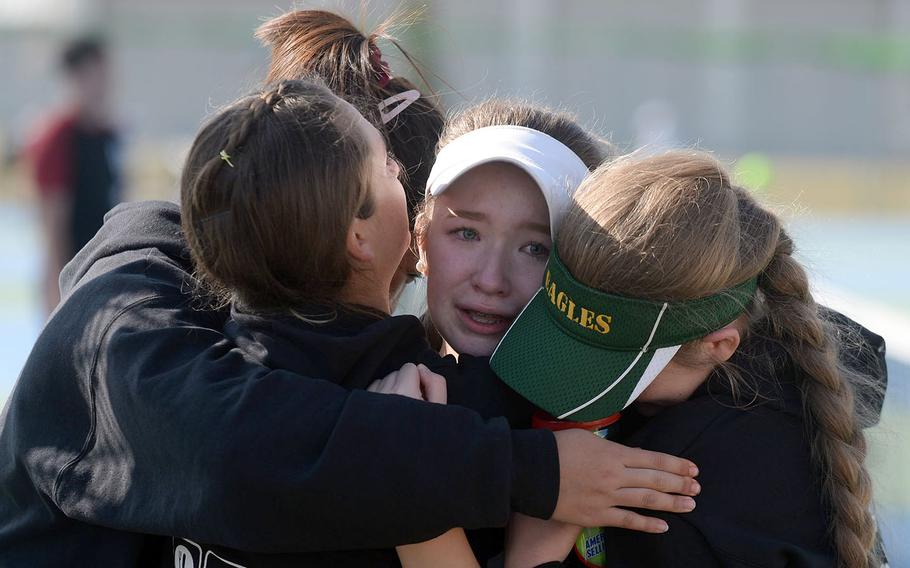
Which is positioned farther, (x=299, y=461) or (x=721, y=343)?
(x=721, y=343)

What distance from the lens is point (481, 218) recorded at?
2285 millimetres

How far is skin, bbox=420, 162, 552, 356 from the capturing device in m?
2.25

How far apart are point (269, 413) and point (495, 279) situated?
2.23 feet

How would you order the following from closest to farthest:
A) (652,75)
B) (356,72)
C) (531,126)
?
(531,126), (356,72), (652,75)

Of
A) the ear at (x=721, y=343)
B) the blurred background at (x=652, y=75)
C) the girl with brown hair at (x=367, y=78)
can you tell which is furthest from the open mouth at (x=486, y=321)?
the blurred background at (x=652, y=75)

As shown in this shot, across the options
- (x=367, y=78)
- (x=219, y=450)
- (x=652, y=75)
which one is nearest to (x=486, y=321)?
(x=367, y=78)

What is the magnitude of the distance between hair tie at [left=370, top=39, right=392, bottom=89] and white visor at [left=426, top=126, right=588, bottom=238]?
34 cm

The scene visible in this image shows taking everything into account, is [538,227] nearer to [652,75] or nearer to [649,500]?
[649,500]

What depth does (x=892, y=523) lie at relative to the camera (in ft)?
12.4

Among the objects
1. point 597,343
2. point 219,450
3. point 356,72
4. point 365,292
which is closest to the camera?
point 219,450

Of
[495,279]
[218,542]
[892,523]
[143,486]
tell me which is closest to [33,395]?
[143,486]

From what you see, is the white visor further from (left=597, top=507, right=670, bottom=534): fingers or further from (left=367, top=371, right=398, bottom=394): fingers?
(left=597, top=507, right=670, bottom=534): fingers

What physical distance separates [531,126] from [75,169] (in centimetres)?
608

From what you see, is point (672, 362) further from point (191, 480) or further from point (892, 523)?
point (892, 523)
